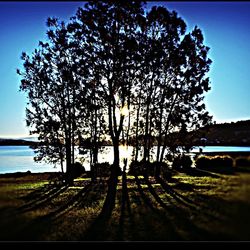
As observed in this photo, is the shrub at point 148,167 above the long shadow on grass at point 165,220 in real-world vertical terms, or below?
above

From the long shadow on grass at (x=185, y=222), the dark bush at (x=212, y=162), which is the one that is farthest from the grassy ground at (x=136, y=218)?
the dark bush at (x=212, y=162)

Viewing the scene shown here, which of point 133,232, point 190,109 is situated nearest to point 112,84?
point 190,109

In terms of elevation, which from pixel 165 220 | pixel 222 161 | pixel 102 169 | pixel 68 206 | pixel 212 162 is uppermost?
pixel 222 161

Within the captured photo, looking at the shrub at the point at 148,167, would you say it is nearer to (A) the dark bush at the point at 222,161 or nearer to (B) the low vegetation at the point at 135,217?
(A) the dark bush at the point at 222,161

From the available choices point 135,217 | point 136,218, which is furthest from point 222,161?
Answer: point 136,218

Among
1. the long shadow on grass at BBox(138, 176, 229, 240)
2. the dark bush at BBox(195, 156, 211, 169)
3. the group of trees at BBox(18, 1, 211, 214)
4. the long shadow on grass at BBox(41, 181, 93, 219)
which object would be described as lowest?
the long shadow on grass at BBox(41, 181, 93, 219)

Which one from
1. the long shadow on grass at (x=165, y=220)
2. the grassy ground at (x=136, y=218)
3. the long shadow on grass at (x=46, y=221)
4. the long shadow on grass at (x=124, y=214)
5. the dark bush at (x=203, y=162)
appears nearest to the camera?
the grassy ground at (x=136, y=218)

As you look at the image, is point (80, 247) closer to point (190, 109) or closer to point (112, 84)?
Result: point (112, 84)

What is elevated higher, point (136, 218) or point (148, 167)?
point (148, 167)

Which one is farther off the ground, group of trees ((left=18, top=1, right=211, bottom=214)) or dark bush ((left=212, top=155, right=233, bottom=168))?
group of trees ((left=18, top=1, right=211, bottom=214))

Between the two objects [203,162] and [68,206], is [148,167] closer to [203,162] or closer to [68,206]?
[203,162]

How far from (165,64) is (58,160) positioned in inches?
484

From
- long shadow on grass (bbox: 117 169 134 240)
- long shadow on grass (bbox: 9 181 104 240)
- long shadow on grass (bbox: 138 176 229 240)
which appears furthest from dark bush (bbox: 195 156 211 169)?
long shadow on grass (bbox: 138 176 229 240)

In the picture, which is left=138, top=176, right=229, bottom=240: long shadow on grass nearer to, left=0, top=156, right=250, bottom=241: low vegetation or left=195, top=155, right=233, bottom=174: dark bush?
left=0, top=156, right=250, bottom=241: low vegetation
